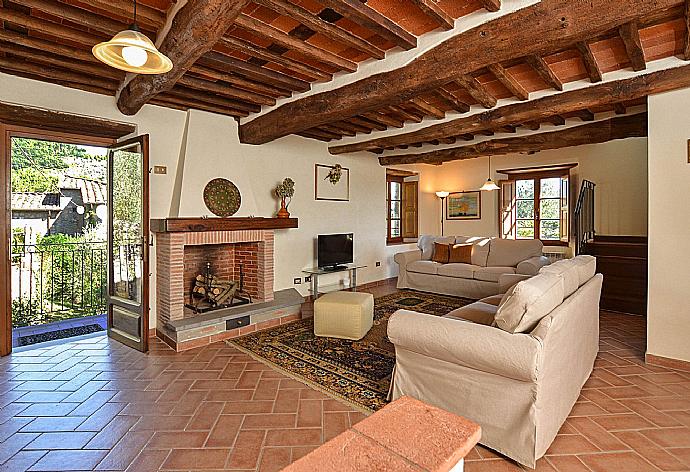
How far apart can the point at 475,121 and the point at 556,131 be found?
4.80 feet

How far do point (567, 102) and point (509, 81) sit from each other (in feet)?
2.17

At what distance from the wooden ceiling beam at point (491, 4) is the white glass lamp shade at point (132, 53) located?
1.82 meters

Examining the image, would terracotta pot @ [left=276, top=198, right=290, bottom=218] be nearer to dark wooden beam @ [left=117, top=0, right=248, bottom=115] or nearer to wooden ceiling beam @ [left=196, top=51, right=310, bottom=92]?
wooden ceiling beam @ [left=196, top=51, right=310, bottom=92]

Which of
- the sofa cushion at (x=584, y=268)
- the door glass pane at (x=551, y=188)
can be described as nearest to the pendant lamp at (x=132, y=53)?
the sofa cushion at (x=584, y=268)

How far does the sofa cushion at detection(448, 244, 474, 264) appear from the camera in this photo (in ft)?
21.5

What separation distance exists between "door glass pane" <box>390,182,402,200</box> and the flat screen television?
86.5 inches

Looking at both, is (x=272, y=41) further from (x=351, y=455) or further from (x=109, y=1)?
(x=351, y=455)

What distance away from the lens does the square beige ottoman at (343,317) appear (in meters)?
4.04

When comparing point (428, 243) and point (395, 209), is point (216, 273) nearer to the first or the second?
point (428, 243)

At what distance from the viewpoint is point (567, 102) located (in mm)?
3627

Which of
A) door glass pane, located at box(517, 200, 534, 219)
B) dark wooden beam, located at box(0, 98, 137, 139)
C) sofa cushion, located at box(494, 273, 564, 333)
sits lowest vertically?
sofa cushion, located at box(494, 273, 564, 333)

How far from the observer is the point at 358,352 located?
3.71 meters

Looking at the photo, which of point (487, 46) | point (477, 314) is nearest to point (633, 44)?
point (487, 46)

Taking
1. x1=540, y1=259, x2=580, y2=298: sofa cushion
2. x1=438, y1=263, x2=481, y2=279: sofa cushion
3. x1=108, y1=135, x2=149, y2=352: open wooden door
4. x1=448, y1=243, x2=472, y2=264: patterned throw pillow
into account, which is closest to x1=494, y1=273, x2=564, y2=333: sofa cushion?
x1=540, y1=259, x2=580, y2=298: sofa cushion
